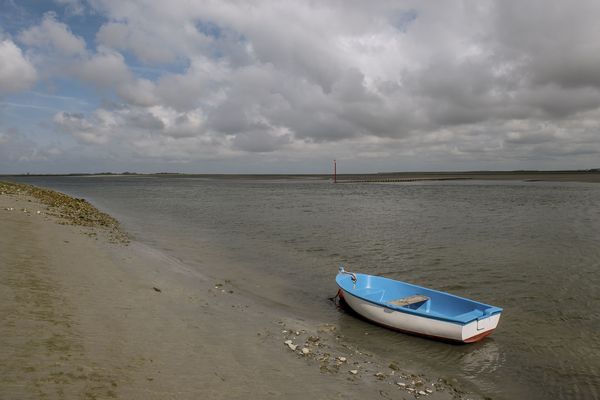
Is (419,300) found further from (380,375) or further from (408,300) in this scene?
(380,375)

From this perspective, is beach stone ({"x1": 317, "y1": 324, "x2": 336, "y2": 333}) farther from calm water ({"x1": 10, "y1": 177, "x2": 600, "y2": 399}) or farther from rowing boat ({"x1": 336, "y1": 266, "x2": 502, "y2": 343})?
rowing boat ({"x1": 336, "y1": 266, "x2": 502, "y2": 343})

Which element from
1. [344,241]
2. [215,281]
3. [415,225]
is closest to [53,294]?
[215,281]

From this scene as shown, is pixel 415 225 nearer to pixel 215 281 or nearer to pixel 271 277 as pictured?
pixel 271 277

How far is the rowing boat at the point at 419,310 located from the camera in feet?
33.7

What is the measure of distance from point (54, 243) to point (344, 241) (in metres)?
16.2

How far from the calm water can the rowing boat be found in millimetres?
351

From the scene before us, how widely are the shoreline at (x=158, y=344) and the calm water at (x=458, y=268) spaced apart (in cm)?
153

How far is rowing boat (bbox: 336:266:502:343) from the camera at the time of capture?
10273 mm

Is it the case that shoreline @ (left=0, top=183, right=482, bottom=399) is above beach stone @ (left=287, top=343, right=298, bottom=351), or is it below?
above

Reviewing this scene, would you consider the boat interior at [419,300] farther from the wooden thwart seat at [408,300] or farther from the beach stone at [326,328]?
the beach stone at [326,328]

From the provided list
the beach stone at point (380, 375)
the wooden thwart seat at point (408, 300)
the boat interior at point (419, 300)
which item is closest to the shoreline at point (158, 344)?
the beach stone at point (380, 375)

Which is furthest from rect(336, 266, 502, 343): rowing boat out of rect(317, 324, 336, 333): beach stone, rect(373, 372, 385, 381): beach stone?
rect(373, 372, 385, 381): beach stone

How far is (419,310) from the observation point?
12234mm

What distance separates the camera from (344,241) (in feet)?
83.1
